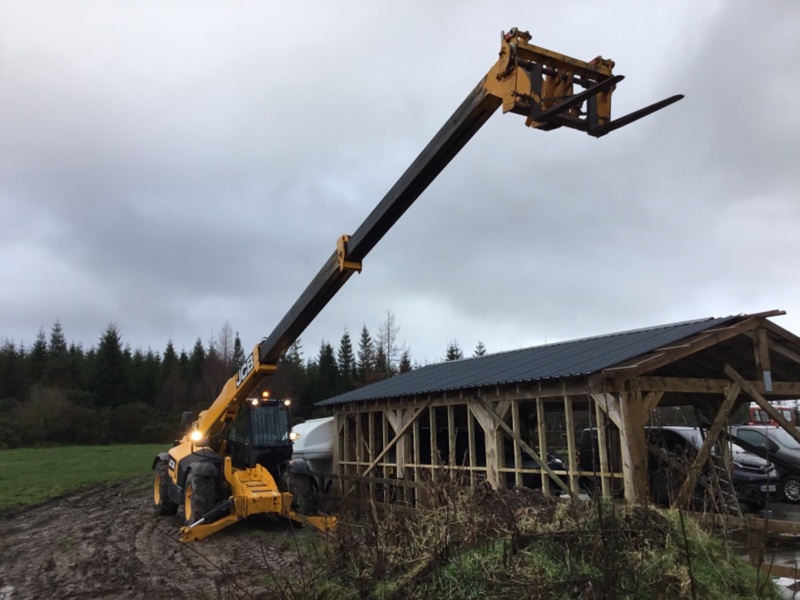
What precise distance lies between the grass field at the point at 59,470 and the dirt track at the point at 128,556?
3.31m

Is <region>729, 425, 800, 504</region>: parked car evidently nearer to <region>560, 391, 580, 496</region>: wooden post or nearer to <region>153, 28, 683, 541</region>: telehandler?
<region>560, 391, 580, 496</region>: wooden post

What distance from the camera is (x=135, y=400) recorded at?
51.2 m

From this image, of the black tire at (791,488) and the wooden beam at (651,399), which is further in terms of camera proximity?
the black tire at (791,488)

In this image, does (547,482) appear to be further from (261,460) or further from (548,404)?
(548,404)

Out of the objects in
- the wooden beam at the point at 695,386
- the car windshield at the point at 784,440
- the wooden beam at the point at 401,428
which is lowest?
the car windshield at the point at 784,440

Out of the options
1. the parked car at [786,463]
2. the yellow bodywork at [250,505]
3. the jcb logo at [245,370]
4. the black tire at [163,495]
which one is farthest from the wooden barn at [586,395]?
the black tire at [163,495]

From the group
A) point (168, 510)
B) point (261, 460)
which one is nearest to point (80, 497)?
point (168, 510)

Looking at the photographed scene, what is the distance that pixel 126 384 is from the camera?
51.8m

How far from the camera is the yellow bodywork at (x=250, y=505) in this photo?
1101 centimetres

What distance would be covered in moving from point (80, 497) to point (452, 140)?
54.7 feet

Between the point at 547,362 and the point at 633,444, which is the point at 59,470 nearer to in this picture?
the point at 547,362

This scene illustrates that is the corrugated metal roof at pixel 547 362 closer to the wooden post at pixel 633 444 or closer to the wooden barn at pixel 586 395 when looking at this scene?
the wooden barn at pixel 586 395

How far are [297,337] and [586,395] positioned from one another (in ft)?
16.2

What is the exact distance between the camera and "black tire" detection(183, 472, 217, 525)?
1138cm
